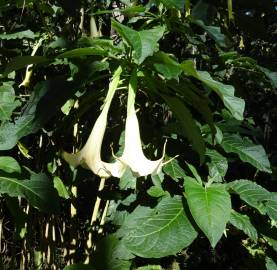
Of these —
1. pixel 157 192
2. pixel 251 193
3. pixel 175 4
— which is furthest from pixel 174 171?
pixel 175 4

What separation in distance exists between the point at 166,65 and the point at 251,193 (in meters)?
0.59

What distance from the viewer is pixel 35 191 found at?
4.40ft

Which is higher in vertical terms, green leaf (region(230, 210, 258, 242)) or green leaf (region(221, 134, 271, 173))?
→ green leaf (region(221, 134, 271, 173))

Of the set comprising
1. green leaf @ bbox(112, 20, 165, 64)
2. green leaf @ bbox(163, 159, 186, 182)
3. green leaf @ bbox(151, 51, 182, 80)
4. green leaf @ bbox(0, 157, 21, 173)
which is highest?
green leaf @ bbox(112, 20, 165, 64)

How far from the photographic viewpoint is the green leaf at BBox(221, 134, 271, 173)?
159 centimetres

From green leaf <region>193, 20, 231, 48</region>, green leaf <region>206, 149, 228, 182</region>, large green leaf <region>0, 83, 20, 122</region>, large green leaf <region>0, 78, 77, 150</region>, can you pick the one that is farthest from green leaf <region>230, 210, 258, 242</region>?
large green leaf <region>0, 83, 20, 122</region>

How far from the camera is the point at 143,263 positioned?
240cm

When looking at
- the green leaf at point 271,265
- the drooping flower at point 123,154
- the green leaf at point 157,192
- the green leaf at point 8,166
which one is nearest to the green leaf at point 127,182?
the green leaf at point 157,192

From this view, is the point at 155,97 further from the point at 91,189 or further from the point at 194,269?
the point at 194,269

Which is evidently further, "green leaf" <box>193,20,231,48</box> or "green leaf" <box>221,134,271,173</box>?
"green leaf" <box>221,134,271,173</box>

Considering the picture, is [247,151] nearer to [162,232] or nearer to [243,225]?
[243,225]

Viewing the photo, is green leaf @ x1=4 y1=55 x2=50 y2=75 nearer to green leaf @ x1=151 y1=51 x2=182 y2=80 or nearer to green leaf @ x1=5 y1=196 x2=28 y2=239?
green leaf @ x1=151 y1=51 x2=182 y2=80

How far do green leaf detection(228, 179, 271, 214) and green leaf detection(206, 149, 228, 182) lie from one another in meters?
0.08

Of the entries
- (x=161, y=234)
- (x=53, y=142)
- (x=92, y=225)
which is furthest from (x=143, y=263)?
(x=161, y=234)
